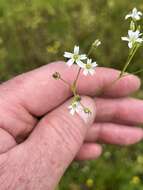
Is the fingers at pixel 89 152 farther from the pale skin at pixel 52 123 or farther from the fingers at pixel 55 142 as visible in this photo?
the fingers at pixel 55 142

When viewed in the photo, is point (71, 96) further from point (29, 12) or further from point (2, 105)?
point (29, 12)

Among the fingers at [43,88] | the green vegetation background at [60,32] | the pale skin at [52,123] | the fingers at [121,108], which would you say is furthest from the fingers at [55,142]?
the green vegetation background at [60,32]

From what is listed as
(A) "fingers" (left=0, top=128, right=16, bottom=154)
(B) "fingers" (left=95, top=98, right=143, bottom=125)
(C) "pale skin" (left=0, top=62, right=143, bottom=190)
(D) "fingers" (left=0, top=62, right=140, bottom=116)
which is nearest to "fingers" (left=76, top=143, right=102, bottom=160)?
(C) "pale skin" (left=0, top=62, right=143, bottom=190)

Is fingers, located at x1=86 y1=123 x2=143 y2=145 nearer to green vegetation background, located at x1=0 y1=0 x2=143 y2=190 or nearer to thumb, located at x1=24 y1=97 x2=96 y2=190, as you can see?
green vegetation background, located at x1=0 y1=0 x2=143 y2=190

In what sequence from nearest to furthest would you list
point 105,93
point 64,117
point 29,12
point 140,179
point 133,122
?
point 64,117, point 105,93, point 133,122, point 140,179, point 29,12

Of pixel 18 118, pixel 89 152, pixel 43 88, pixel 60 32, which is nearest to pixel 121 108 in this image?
pixel 89 152

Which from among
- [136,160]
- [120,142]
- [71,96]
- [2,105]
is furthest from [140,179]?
[2,105]

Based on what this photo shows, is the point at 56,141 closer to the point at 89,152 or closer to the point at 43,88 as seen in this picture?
the point at 43,88
